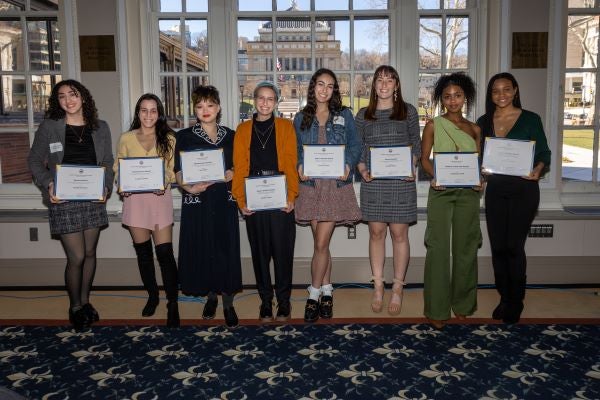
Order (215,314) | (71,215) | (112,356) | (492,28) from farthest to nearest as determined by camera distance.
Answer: (492,28) → (215,314) → (71,215) → (112,356)

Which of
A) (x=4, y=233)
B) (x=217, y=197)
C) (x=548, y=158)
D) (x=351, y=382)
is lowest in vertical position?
(x=351, y=382)

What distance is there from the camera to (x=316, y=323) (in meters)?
3.42

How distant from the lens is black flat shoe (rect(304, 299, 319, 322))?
341 centimetres

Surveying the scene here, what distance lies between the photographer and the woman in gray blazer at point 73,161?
128 inches

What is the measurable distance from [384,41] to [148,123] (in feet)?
6.60

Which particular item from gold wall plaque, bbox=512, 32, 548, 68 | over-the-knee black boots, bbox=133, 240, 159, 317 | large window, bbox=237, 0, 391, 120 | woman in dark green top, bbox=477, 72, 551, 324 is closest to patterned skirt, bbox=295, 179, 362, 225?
woman in dark green top, bbox=477, 72, 551, 324

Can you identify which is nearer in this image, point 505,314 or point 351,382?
point 351,382

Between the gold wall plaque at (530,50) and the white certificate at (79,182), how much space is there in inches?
122

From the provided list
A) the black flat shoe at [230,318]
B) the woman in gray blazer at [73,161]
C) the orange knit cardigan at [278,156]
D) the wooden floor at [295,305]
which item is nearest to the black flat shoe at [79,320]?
the woman in gray blazer at [73,161]

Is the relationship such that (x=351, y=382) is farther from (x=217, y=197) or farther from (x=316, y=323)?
(x=217, y=197)

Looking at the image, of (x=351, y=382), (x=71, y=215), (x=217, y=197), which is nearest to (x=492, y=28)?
(x=217, y=197)

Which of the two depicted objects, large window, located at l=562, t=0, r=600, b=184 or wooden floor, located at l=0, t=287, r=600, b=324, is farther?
large window, located at l=562, t=0, r=600, b=184

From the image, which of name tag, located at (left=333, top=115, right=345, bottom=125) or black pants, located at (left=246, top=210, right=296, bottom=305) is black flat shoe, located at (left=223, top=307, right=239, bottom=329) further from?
name tag, located at (left=333, top=115, right=345, bottom=125)

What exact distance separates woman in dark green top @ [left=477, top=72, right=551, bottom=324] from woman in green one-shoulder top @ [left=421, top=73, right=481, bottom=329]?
0.55ft
